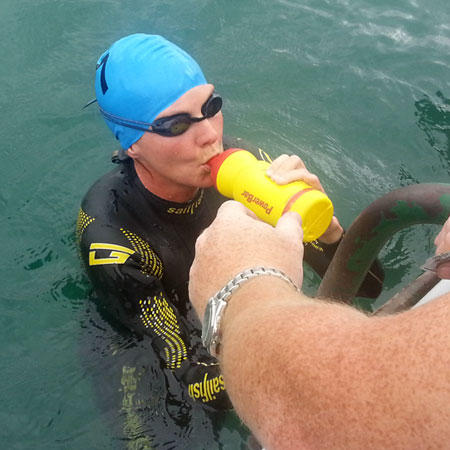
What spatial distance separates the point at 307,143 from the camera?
550 centimetres

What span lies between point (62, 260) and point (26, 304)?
495 mm

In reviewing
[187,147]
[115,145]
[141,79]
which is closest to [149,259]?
[187,147]

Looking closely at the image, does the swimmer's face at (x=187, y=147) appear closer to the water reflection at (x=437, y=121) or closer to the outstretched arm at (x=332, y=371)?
the outstretched arm at (x=332, y=371)

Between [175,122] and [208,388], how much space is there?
163 centimetres

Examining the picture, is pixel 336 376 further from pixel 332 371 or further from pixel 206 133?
pixel 206 133

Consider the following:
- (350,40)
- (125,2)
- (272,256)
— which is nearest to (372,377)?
(272,256)

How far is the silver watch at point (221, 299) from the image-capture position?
57.5 inches

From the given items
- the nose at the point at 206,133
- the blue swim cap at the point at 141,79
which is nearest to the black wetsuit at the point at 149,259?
the blue swim cap at the point at 141,79

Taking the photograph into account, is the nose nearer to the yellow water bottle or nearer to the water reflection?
the yellow water bottle

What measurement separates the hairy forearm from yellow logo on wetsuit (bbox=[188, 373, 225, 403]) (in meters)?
1.83

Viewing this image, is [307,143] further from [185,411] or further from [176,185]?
[185,411]

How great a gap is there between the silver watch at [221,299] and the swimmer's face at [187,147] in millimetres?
1578

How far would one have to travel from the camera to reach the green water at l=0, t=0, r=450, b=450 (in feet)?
11.9

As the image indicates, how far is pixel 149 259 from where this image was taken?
3.20 m
